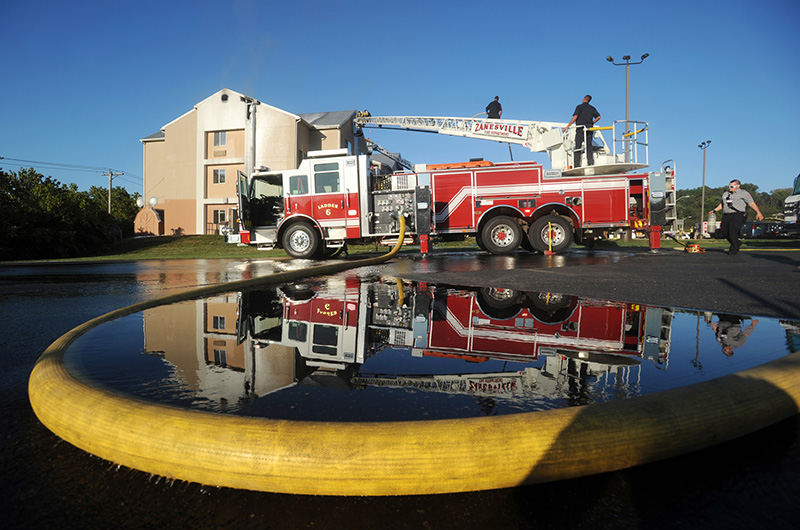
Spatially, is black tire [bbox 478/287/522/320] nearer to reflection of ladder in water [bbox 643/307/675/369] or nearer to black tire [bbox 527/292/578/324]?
black tire [bbox 527/292/578/324]

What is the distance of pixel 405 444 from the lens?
47.6 inches

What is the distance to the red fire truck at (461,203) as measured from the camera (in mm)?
11328

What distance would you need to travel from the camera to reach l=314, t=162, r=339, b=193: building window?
39.8 ft

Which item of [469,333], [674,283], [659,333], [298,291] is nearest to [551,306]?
[659,333]

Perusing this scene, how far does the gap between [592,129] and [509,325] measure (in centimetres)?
1051

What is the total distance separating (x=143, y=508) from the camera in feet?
3.89

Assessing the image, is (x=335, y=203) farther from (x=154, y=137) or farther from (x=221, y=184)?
(x=154, y=137)

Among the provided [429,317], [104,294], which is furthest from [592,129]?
[104,294]

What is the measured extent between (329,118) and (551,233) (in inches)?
966

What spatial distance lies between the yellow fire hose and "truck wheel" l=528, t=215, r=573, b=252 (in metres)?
10.5

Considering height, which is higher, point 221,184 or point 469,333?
point 221,184

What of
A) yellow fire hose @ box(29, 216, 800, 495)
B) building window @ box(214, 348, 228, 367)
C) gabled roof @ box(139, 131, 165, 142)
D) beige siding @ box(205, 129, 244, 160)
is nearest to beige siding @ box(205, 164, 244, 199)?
beige siding @ box(205, 129, 244, 160)

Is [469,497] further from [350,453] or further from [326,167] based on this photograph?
[326,167]

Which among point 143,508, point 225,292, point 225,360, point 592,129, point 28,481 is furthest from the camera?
point 592,129
